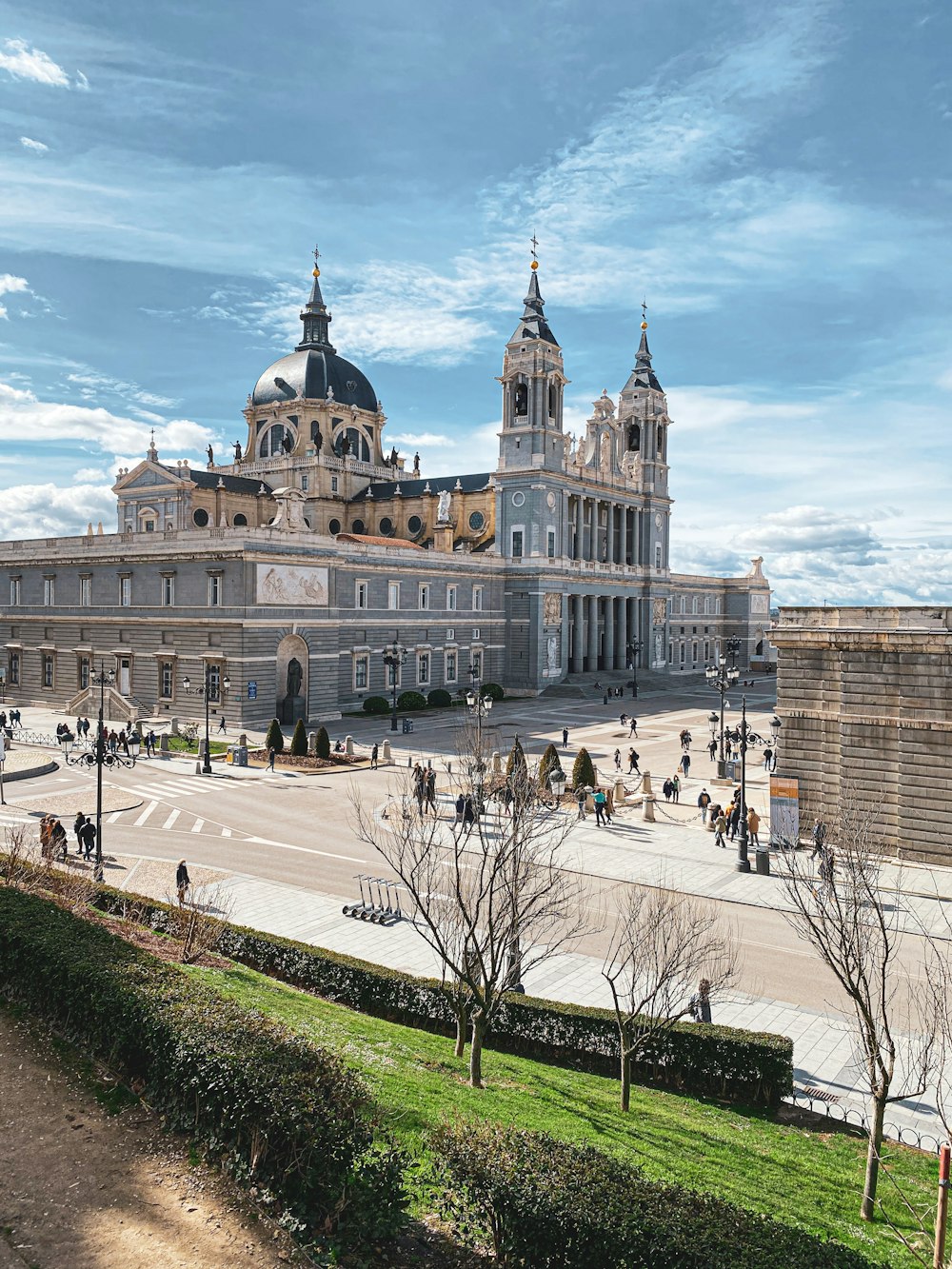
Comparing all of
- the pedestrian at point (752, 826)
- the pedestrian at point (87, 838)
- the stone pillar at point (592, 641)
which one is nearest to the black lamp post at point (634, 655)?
the stone pillar at point (592, 641)

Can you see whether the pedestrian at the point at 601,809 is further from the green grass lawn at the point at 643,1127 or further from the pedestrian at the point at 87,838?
the green grass lawn at the point at 643,1127

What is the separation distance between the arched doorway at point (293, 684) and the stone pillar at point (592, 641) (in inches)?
1347

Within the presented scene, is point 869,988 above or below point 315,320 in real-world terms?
below

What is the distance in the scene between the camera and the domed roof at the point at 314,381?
274 ft

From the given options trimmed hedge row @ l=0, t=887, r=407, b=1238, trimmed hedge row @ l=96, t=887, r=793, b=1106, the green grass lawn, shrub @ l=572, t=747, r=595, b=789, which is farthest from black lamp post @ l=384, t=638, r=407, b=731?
trimmed hedge row @ l=0, t=887, r=407, b=1238

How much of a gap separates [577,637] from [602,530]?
11456 millimetres

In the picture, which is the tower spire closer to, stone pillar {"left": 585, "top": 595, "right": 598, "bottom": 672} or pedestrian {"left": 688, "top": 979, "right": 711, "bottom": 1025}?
stone pillar {"left": 585, "top": 595, "right": 598, "bottom": 672}

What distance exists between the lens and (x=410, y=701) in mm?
59531

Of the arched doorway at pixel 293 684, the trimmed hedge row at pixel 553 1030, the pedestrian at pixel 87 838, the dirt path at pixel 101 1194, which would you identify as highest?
the arched doorway at pixel 293 684

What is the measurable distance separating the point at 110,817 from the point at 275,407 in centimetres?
6003

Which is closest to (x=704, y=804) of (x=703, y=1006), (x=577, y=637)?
(x=703, y=1006)

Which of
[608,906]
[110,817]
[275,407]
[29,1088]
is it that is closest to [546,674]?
[275,407]

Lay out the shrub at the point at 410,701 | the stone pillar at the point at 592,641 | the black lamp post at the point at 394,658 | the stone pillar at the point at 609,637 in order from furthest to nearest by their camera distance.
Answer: the stone pillar at the point at 609,637
the stone pillar at the point at 592,641
the shrub at the point at 410,701
the black lamp post at the point at 394,658

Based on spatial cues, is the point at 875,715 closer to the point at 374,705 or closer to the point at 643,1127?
the point at 643,1127
